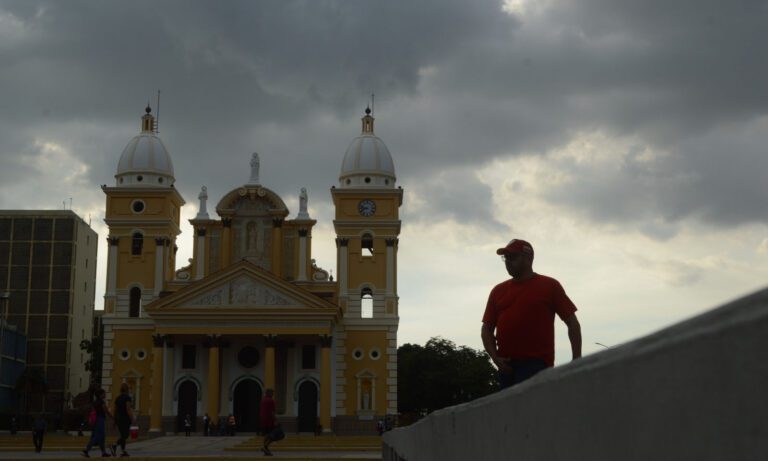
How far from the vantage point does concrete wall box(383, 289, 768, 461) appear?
1427 mm

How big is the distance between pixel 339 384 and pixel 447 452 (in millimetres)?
48324

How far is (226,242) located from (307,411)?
9432mm

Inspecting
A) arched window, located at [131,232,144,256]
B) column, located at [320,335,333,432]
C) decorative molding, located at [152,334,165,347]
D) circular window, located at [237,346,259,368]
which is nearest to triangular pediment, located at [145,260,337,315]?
decorative molding, located at [152,334,165,347]

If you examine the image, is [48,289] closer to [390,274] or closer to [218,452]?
[390,274]

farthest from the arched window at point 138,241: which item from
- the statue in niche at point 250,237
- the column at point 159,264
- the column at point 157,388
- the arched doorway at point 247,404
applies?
the arched doorway at point 247,404

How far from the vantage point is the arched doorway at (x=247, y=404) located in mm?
51719

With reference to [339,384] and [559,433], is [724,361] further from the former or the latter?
[339,384]

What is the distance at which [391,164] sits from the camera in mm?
56500

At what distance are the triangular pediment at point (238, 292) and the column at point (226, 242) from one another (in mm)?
3951

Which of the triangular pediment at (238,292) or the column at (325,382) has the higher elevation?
the triangular pediment at (238,292)

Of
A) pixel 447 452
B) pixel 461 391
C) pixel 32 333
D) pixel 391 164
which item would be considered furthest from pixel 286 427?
pixel 447 452

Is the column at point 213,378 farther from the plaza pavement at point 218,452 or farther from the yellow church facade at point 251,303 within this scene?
the plaza pavement at point 218,452

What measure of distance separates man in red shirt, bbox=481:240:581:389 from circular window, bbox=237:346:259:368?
46.1 m

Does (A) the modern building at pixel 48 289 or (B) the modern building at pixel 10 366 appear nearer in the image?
(B) the modern building at pixel 10 366
